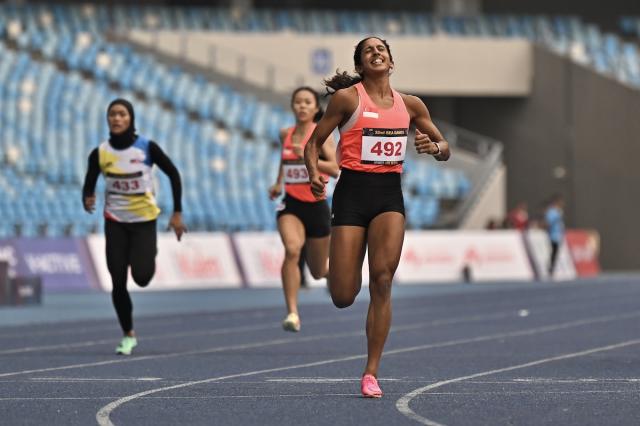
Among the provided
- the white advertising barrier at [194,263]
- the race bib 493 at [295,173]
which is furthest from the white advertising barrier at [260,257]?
the race bib 493 at [295,173]

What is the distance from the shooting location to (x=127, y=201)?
14.0 m

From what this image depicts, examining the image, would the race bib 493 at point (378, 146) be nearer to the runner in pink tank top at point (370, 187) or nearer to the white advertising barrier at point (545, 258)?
the runner in pink tank top at point (370, 187)

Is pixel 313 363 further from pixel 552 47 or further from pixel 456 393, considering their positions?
pixel 552 47

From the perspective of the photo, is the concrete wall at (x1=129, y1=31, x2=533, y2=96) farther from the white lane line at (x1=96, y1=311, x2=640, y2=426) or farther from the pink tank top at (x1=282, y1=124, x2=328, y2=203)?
the pink tank top at (x1=282, y1=124, x2=328, y2=203)

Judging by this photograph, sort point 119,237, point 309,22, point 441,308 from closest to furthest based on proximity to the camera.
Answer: point 119,237 → point 441,308 → point 309,22

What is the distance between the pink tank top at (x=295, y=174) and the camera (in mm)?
15655

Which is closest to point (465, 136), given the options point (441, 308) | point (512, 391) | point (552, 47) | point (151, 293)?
point (552, 47)

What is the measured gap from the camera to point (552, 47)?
150ft

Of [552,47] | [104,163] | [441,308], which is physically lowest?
[441,308]

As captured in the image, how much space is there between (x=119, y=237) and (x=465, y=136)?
30.0 metres

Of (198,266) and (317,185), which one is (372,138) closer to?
(317,185)

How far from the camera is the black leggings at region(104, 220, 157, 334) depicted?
45.7 ft

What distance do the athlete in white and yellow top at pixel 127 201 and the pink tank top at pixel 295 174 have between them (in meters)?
1.83

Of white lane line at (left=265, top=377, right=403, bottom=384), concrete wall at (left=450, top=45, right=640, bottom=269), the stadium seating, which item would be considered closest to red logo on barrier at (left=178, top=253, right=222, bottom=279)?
the stadium seating
